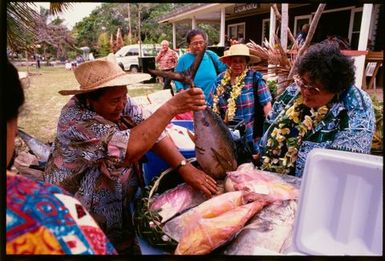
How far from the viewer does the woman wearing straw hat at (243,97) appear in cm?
361

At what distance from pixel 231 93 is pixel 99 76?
1.93m

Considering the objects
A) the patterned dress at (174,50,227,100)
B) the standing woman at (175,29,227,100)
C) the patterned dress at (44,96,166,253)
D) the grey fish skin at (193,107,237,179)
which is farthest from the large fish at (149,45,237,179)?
the patterned dress at (174,50,227,100)

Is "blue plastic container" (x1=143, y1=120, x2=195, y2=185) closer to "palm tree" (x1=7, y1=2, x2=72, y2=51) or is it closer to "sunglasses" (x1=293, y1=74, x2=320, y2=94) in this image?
"sunglasses" (x1=293, y1=74, x2=320, y2=94)

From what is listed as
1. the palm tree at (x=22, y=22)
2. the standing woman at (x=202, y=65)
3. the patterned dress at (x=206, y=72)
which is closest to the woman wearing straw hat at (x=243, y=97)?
the standing woman at (x=202, y=65)

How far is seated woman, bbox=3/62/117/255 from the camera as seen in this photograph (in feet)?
3.32

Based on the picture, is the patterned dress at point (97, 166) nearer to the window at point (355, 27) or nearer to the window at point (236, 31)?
the window at point (355, 27)

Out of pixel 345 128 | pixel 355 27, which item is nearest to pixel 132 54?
pixel 355 27

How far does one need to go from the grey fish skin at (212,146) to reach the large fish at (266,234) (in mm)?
428

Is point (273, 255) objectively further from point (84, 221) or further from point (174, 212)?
point (84, 221)

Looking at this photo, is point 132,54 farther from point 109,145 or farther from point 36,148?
point 109,145

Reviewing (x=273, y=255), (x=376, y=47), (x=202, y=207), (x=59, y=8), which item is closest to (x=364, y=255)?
(x=273, y=255)

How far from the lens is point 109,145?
1.85 m

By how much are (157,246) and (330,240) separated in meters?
0.76

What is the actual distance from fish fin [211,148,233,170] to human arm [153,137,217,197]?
11cm
